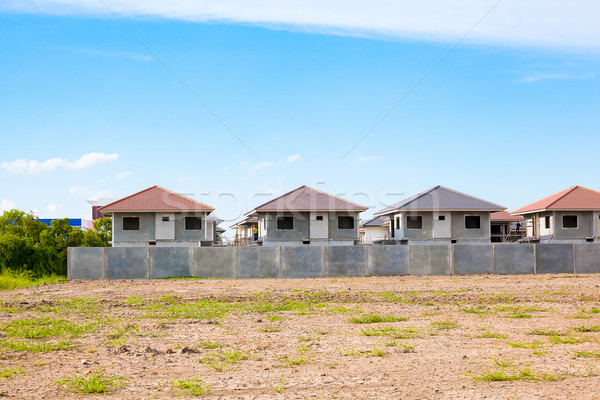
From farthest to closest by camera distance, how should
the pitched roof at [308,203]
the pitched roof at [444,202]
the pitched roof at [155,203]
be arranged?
the pitched roof at [444,202] < the pitched roof at [308,203] < the pitched roof at [155,203]

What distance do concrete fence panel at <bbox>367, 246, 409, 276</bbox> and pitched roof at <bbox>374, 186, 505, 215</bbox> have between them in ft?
49.6

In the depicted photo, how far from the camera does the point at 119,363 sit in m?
7.52

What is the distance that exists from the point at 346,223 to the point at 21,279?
81.4ft

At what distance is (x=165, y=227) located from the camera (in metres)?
43.7

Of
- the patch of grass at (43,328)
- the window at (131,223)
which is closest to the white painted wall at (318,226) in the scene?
the window at (131,223)

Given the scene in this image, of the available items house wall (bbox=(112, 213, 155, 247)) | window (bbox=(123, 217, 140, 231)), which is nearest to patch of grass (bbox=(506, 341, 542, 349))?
house wall (bbox=(112, 213, 155, 247))

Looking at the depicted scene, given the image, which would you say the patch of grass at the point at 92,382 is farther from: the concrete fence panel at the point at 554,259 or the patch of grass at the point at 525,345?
the concrete fence panel at the point at 554,259

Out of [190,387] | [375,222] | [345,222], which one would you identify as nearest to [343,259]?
[345,222]

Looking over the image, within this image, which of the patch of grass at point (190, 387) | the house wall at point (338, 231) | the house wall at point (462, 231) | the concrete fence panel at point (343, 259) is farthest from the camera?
the house wall at point (462, 231)

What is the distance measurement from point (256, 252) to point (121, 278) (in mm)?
6678

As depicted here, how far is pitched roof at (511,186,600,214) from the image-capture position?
46.8 metres

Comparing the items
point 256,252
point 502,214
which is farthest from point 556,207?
point 256,252

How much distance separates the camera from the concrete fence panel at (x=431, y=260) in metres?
30.5

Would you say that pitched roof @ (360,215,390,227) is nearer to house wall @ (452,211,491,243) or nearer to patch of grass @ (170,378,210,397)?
house wall @ (452,211,491,243)
